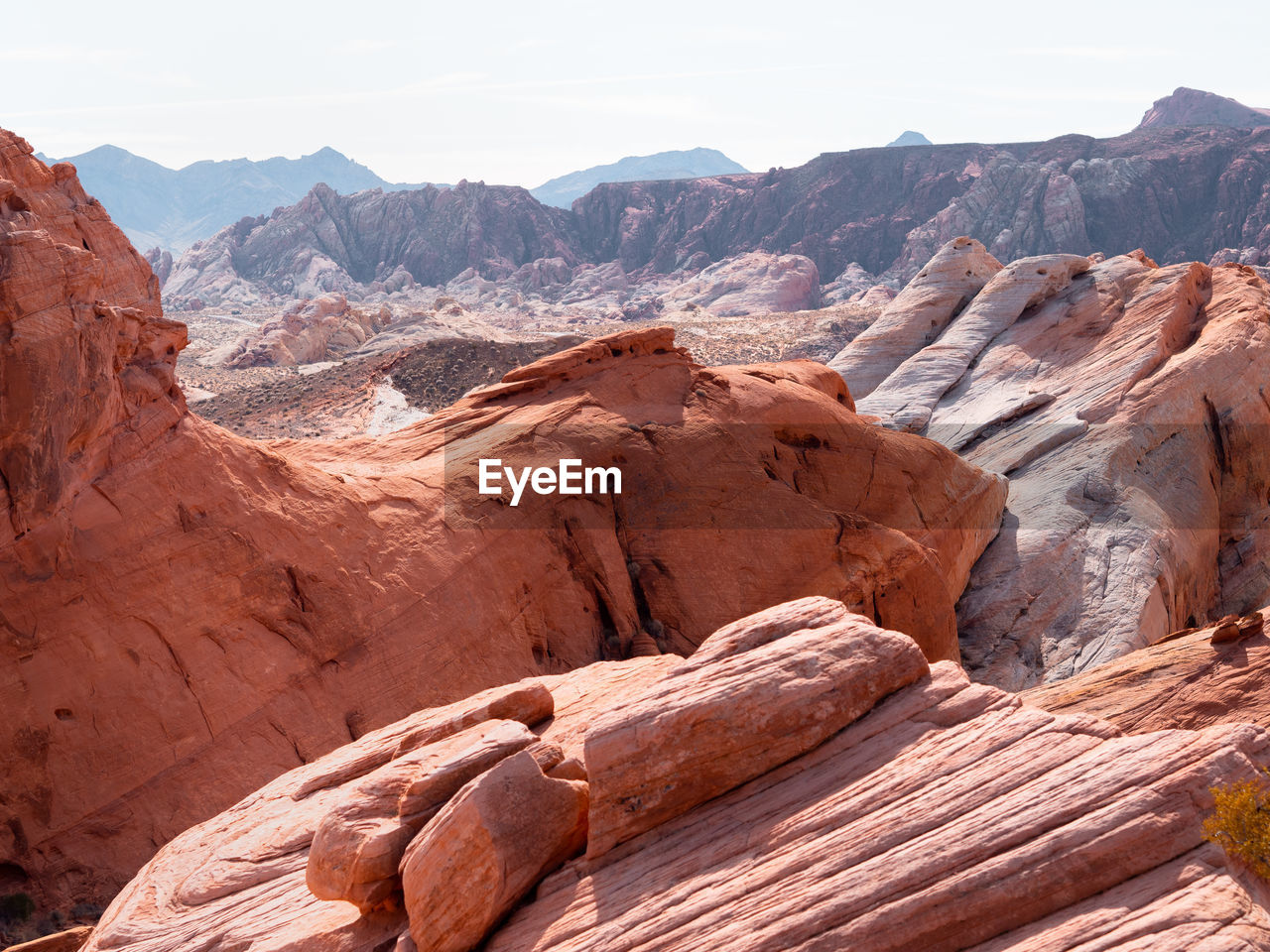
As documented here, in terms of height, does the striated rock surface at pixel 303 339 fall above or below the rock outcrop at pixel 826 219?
below

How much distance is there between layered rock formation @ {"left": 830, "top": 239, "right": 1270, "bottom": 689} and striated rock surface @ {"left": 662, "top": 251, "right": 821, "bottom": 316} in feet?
227

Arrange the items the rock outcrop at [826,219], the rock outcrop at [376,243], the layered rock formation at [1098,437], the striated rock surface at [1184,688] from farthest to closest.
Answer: the rock outcrop at [376,243] → the rock outcrop at [826,219] → the layered rock formation at [1098,437] → the striated rock surface at [1184,688]

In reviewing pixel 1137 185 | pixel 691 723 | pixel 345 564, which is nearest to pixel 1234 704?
pixel 691 723

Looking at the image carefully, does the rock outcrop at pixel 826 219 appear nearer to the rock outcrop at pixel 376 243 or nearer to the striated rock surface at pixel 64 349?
the rock outcrop at pixel 376 243

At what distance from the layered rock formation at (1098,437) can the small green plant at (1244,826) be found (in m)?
12.9

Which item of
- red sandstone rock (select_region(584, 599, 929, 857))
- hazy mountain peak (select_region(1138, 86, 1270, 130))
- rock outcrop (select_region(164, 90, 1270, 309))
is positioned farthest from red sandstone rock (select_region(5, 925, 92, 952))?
hazy mountain peak (select_region(1138, 86, 1270, 130))

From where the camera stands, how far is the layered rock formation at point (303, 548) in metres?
11.2

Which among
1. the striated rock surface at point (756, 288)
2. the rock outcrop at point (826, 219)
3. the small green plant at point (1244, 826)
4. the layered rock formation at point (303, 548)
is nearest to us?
the small green plant at point (1244, 826)

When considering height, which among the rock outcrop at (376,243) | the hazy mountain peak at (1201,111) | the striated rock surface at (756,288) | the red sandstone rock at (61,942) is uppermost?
the hazy mountain peak at (1201,111)

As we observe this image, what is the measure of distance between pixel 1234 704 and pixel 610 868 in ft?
25.8

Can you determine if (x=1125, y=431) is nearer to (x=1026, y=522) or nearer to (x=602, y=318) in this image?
(x=1026, y=522)

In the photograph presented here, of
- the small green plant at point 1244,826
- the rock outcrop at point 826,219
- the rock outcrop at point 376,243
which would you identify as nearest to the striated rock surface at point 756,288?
the rock outcrop at point 826,219

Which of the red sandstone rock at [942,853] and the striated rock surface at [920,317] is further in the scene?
the striated rock surface at [920,317]

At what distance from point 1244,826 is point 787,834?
2762mm
